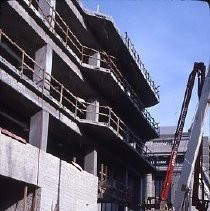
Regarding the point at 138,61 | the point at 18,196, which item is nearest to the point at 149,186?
the point at 138,61

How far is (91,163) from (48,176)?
7.38m

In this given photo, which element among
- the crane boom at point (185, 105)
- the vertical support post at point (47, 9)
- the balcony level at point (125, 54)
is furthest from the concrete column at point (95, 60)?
the crane boom at point (185, 105)

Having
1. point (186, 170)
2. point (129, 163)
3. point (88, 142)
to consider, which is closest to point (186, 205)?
point (186, 170)

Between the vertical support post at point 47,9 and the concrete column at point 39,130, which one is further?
the vertical support post at point 47,9

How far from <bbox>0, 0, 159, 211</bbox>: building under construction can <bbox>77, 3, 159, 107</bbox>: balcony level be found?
2.8 inches

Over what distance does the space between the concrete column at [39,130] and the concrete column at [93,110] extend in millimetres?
6336

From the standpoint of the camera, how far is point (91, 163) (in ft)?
84.3

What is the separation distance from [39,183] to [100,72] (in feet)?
32.8

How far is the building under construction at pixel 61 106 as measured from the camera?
57.0 feet

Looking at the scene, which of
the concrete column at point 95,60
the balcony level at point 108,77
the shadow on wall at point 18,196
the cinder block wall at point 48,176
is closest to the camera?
the cinder block wall at point 48,176

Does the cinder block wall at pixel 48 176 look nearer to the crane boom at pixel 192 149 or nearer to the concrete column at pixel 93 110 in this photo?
the concrete column at pixel 93 110

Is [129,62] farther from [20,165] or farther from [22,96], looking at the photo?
[20,165]

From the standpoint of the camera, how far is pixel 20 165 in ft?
54.0

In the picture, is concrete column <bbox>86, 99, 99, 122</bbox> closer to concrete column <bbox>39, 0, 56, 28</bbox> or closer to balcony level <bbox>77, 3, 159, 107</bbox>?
balcony level <bbox>77, 3, 159, 107</bbox>
